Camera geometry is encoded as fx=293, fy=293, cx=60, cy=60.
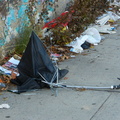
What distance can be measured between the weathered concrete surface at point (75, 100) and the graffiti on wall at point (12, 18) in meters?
1.37

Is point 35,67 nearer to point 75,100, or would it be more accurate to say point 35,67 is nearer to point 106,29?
point 75,100

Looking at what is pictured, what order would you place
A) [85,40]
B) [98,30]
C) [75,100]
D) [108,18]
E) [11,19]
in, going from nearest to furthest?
[75,100] → [11,19] → [85,40] → [98,30] → [108,18]

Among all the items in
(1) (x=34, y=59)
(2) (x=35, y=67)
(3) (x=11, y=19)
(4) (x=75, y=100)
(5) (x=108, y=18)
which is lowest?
(4) (x=75, y=100)

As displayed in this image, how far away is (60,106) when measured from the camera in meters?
4.25

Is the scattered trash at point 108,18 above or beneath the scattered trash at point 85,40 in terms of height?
above

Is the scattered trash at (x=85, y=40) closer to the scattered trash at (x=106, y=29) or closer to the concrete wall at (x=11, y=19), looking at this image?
the scattered trash at (x=106, y=29)

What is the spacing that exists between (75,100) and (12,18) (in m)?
→ 2.81

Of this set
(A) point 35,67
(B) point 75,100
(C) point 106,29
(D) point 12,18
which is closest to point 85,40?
(C) point 106,29

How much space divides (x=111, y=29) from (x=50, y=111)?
4950 mm

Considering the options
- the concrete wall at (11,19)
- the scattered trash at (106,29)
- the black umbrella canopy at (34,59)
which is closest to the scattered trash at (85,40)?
the scattered trash at (106,29)

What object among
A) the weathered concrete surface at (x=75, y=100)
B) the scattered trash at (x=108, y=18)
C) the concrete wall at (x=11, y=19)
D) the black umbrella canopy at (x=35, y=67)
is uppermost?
the concrete wall at (x=11, y=19)

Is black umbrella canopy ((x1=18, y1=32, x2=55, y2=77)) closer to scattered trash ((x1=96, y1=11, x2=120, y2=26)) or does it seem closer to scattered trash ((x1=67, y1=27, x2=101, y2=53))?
scattered trash ((x1=67, y1=27, x2=101, y2=53))

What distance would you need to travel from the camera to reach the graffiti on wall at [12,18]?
6.07 metres

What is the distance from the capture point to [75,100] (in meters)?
4.43
